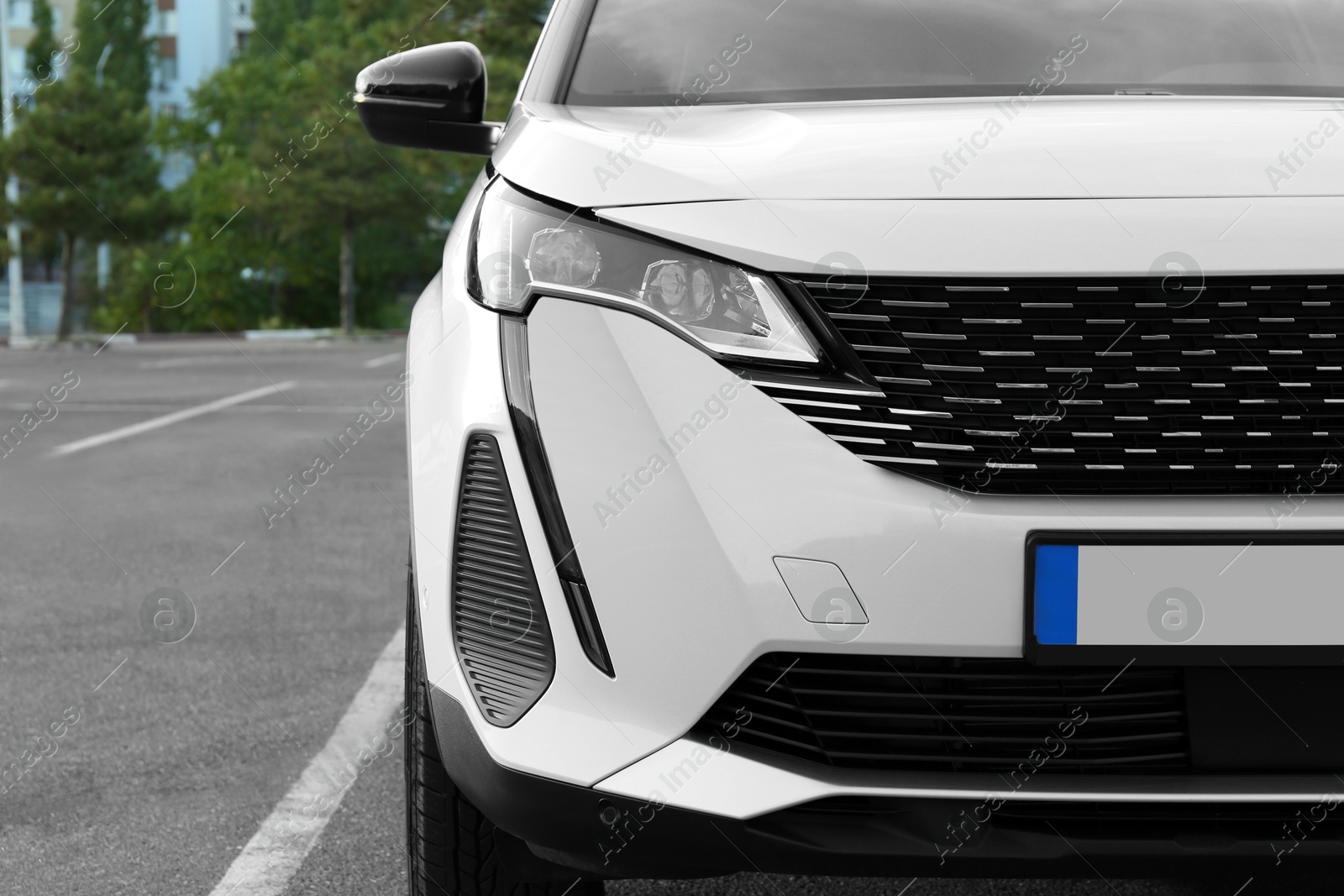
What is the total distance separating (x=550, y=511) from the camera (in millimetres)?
1647

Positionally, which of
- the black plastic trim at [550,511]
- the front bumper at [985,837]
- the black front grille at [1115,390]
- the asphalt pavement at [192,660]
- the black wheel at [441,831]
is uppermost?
the black front grille at [1115,390]

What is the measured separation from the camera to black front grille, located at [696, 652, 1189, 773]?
63.3 inches

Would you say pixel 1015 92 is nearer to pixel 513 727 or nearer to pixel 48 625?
pixel 513 727

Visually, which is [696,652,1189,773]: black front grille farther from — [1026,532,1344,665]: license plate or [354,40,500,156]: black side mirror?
[354,40,500,156]: black side mirror

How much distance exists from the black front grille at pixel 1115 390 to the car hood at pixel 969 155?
127 mm

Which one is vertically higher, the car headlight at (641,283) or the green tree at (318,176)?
the car headlight at (641,283)

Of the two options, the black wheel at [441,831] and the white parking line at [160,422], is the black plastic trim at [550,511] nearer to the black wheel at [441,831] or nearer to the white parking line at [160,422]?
the black wheel at [441,831]

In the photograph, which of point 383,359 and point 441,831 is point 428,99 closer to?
point 441,831

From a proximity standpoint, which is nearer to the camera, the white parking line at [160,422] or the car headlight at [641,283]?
the car headlight at [641,283]

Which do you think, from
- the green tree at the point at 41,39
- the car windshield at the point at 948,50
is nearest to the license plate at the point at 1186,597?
the car windshield at the point at 948,50

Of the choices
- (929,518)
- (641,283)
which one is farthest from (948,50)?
(929,518)

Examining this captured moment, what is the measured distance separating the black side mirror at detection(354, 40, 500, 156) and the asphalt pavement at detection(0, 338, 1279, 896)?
132 cm

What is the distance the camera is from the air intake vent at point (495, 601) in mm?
1662

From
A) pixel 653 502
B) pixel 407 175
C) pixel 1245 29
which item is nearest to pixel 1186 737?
pixel 653 502
